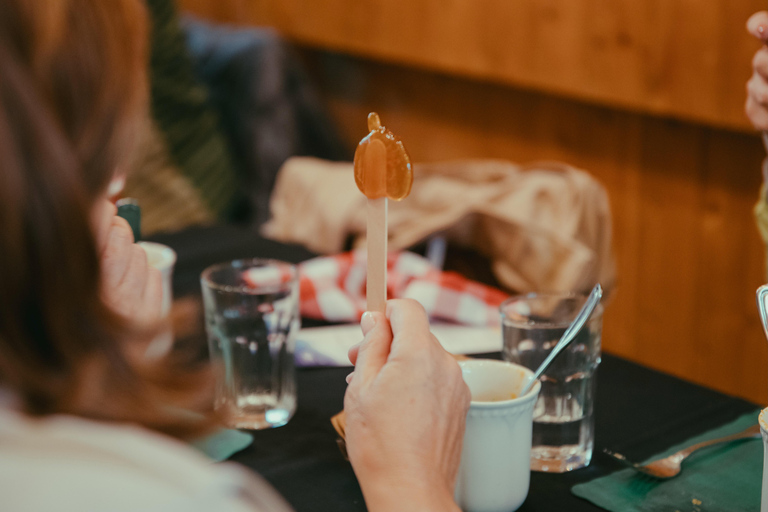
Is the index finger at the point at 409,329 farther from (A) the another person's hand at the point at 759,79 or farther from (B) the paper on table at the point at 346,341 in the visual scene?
(A) the another person's hand at the point at 759,79

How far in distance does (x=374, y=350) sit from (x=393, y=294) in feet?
1.84

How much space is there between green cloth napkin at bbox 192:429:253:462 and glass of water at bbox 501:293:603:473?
28 cm

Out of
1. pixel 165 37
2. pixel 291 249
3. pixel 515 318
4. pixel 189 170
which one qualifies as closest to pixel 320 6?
pixel 165 37

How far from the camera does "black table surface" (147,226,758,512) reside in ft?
2.44

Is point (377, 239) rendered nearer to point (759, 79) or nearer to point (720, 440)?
point (720, 440)

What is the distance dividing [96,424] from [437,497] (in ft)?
0.86

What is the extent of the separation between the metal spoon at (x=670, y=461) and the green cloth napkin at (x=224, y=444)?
36 centimetres

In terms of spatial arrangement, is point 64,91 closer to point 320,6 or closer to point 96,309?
point 96,309

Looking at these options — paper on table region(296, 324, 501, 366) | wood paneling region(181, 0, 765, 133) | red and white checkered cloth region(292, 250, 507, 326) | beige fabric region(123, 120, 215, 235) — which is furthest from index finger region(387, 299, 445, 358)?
beige fabric region(123, 120, 215, 235)

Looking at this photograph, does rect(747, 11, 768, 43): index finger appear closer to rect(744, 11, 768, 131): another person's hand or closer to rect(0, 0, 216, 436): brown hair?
rect(744, 11, 768, 131): another person's hand

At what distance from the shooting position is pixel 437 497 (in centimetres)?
61

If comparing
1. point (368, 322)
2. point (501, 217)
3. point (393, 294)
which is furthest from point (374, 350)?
point (501, 217)

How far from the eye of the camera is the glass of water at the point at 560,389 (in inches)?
31.1

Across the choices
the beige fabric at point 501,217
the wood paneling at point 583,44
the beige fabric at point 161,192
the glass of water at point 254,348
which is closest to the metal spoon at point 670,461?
the glass of water at point 254,348
